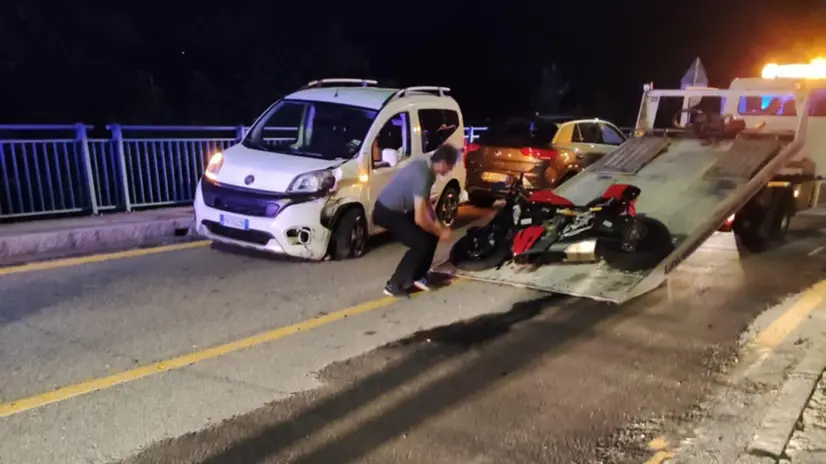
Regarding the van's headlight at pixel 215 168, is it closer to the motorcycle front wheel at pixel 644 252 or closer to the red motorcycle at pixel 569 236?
the red motorcycle at pixel 569 236

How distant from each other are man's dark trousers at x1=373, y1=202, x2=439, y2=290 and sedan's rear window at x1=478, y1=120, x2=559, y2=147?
16.1 ft

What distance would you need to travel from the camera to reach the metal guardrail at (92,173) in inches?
361

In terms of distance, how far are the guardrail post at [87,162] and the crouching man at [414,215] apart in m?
4.88

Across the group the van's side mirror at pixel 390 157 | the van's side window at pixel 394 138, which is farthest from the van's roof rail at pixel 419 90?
the van's side mirror at pixel 390 157

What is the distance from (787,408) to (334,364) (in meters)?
2.98

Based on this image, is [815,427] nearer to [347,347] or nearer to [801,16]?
[347,347]

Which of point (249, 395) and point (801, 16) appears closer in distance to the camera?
point (249, 395)

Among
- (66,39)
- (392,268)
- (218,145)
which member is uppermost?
(66,39)

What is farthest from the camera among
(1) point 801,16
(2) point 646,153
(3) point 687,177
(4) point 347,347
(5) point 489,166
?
(1) point 801,16

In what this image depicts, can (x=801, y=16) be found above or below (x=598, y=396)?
above

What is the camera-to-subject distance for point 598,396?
462 cm

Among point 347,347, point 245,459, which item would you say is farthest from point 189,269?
point 245,459

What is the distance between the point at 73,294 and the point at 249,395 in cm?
287

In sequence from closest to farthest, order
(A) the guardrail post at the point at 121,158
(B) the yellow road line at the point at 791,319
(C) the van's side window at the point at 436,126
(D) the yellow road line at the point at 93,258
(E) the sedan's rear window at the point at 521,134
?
1. (B) the yellow road line at the point at 791,319
2. (D) the yellow road line at the point at 93,258
3. (C) the van's side window at the point at 436,126
4. (A) the guardrail post at the point at 121,158
5. (E) the sedan's rear window at the point at 521,134
